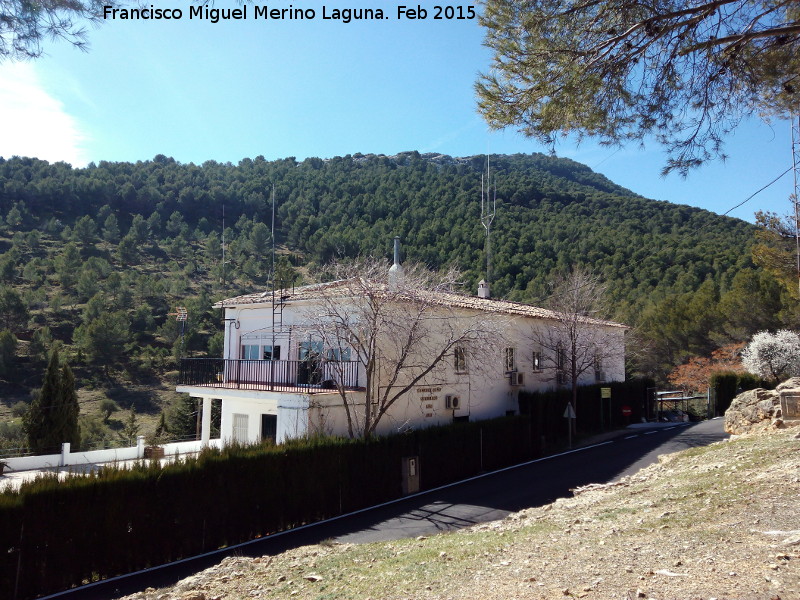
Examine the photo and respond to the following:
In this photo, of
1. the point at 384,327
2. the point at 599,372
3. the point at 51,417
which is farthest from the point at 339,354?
the point at 599,372

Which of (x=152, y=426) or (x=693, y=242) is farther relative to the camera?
(x=693, y=242)

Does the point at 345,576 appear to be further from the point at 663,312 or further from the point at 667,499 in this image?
the point at 663,312

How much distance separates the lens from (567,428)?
26844mm

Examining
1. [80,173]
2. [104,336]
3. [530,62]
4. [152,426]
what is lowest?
[152,426]

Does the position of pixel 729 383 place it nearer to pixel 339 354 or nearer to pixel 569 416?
pixel 569 416

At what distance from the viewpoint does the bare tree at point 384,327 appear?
56.9 ft

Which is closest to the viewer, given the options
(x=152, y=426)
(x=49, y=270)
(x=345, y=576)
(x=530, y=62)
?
(x=345, y=576)

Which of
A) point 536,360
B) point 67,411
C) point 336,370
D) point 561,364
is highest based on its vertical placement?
point 536,360

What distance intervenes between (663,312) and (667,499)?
35.9m

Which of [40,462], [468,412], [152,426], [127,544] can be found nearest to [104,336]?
[152,426]

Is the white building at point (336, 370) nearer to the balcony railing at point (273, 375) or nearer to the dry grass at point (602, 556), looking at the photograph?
the balcony railing at point (273, 375)

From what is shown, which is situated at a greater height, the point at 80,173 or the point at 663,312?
the point at 80,173

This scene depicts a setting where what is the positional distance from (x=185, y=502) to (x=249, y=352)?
11.3m

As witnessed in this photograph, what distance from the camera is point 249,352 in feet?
76.4
